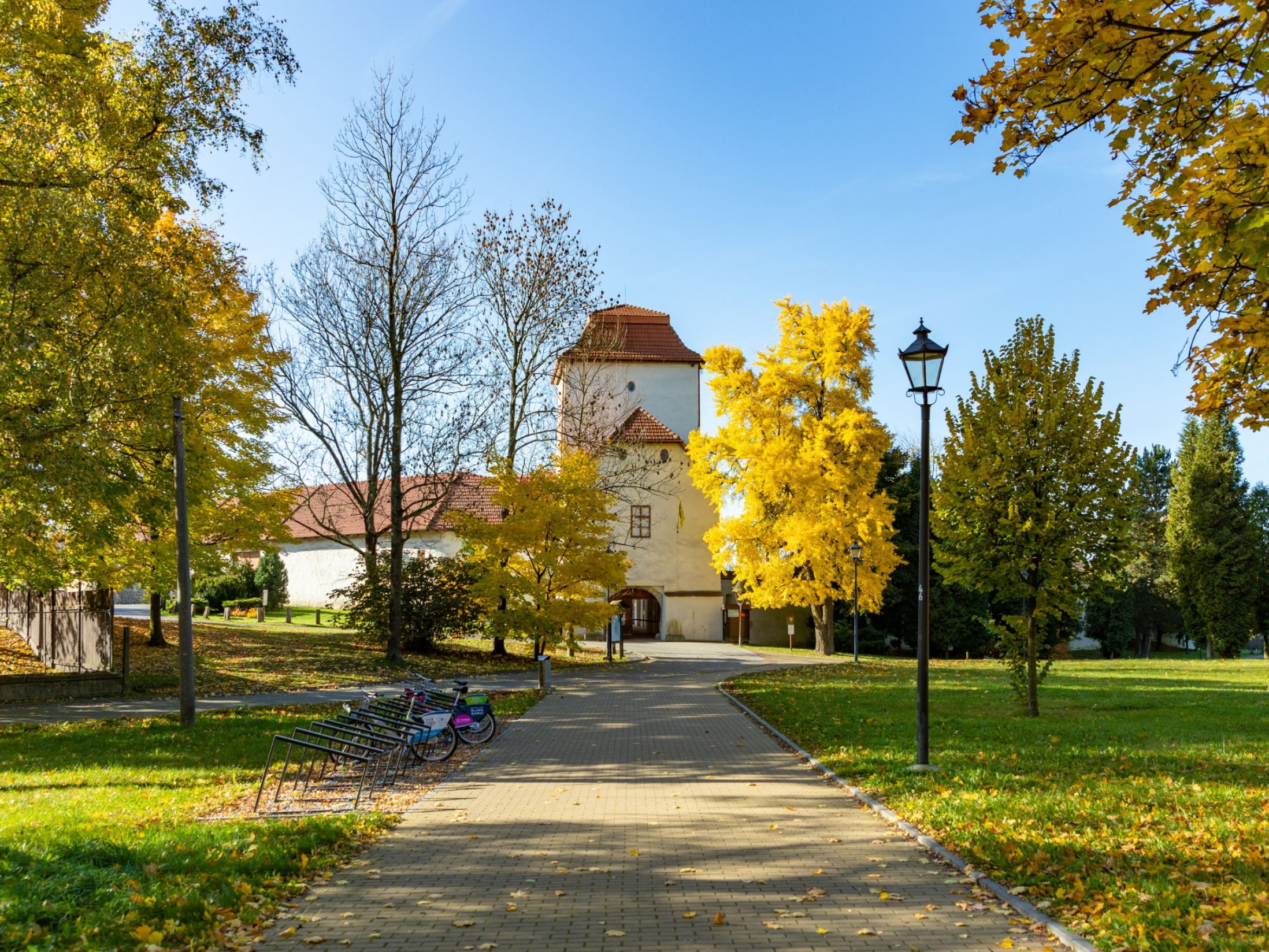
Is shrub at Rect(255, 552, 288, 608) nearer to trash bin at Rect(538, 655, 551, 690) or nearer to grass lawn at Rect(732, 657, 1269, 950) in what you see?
trash bin at Rect(538, 655, 551, 690)

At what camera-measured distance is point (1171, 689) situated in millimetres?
21891

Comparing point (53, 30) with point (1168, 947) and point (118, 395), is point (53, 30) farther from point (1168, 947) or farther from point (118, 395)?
point (1168, 947)

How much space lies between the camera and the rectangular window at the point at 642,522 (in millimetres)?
44156

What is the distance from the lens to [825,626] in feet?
123

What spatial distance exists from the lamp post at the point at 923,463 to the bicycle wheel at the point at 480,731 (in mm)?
6097

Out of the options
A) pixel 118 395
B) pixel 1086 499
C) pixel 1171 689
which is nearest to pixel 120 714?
pixel 118 395

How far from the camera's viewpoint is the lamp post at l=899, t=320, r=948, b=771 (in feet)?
35.0

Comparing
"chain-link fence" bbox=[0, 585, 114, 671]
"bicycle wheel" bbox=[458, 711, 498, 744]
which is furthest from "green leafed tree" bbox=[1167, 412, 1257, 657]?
"chain-link fence" bbox=[0, 585, 114, 671]

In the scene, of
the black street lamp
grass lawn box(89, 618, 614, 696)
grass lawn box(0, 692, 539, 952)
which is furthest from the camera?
the black street lamp

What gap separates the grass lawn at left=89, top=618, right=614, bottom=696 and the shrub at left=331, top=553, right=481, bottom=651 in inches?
29.9

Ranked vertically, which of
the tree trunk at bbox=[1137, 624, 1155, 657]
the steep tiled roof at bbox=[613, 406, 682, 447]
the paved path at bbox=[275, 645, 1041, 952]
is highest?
the steep tiled roof at bbox=[613, 406, 682, 447]

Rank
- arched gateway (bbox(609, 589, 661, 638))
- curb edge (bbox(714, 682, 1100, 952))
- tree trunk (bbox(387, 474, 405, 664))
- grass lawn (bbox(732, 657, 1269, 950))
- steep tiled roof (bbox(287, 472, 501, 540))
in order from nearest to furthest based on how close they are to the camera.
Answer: curb edge (bbox(714, 682, 1100, 952)) < grass lawn (bbox(732, 657, 1269, 950)) < tree trunk (bbox(387, 474, 405, 664)) < steep tiled roof (bbox(287, 472, 501, 540)) < arched gateway (bbox(609, 589, 661, 638))

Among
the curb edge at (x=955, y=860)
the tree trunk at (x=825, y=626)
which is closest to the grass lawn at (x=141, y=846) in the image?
the curb edge at (x=955, y=860)

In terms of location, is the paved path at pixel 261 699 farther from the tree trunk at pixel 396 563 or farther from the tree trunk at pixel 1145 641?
the tree trunk at pixel 1145 641
